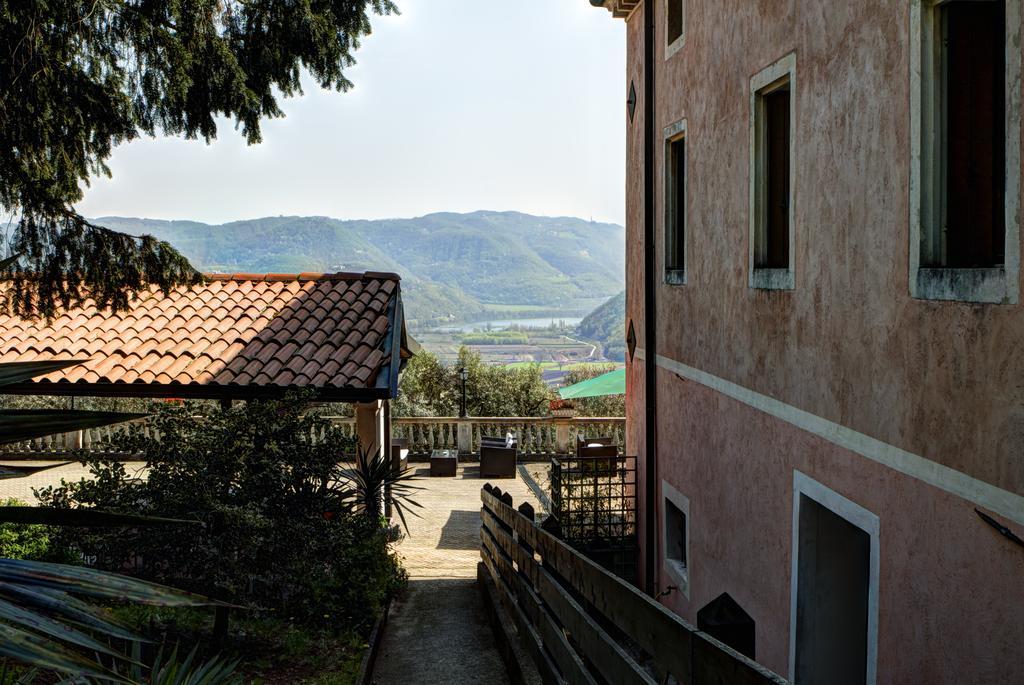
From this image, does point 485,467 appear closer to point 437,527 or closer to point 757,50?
point 437,527

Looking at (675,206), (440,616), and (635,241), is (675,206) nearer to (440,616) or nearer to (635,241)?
(635,241)

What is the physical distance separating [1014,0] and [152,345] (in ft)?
35.2

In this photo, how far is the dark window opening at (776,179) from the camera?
719 centimetres

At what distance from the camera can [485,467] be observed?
20.3 m

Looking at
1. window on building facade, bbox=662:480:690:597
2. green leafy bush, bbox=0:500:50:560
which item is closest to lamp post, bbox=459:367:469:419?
window on building facade, bbox=662:480:690:597

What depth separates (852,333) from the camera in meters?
5.48

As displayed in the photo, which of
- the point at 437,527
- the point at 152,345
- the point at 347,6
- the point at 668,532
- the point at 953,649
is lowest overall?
the point at 437,527

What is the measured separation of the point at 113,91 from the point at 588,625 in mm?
6522

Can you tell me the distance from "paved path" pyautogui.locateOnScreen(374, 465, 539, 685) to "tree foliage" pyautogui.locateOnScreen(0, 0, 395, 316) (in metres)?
3.97

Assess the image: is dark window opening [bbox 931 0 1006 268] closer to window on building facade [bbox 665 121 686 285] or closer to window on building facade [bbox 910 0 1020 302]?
window on building facade [bbox 910 0 1020 302]

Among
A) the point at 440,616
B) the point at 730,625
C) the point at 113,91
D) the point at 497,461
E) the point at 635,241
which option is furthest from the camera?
the point at 497,461

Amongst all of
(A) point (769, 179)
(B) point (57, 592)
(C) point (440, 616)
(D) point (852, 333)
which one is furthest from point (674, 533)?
(B) point (57, 592)

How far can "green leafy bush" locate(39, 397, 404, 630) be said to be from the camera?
694cm

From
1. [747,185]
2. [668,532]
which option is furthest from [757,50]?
[668,532]
